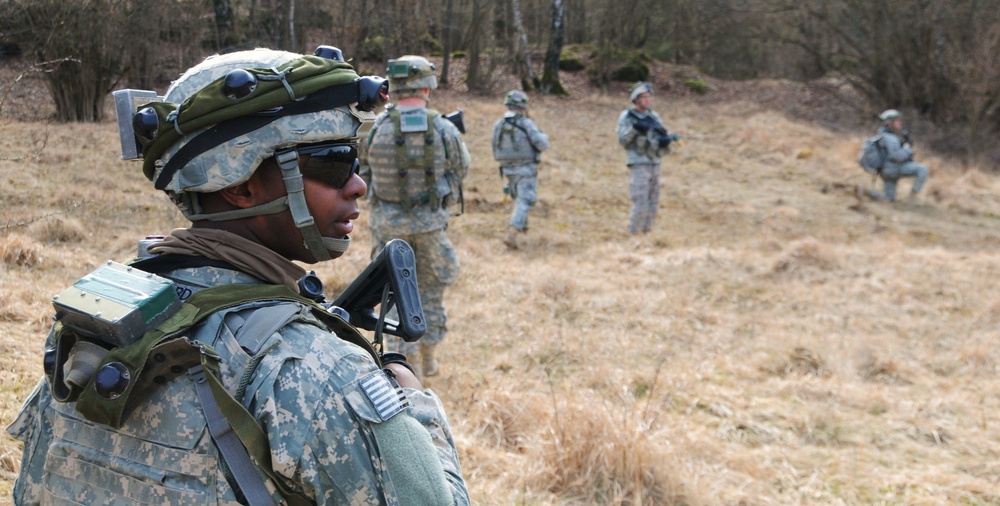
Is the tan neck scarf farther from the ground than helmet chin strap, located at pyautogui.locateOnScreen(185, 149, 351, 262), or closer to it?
closer to it

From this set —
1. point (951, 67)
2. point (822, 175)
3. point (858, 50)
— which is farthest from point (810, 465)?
point (858, 50)

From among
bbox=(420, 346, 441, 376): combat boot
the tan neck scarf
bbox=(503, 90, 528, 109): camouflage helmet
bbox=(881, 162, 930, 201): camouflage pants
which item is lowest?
bbox=(881, 162, 930, 201): camouflage pants

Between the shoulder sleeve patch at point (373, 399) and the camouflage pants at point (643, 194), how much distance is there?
8.96m

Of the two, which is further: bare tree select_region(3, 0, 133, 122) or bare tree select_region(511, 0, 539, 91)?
bare tree select_region(511, 0, 539, 91)

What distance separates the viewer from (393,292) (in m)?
1.89

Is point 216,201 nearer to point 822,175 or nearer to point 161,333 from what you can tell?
point 161,333

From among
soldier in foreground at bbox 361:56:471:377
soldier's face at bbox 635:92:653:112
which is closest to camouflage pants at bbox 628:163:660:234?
soldier's face at bbox 635:92:653:112

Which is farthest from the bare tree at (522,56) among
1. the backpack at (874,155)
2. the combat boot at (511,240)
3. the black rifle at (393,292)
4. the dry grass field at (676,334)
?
the black rifle at (393,292)

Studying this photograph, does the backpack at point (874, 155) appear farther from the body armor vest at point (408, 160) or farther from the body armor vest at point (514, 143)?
the body armor vest at point (408, 160)

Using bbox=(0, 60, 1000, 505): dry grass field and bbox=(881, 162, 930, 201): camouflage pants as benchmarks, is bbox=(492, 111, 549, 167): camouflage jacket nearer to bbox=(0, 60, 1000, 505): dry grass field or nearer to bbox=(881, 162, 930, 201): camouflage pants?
bbox=(0, 60, 1000, 505): dry grass field

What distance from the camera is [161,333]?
1.26 meters

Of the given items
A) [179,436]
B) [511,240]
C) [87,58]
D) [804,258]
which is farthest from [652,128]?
[179,436]

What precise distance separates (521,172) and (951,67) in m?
12.7

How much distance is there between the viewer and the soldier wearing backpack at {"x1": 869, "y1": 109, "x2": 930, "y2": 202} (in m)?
13.5
